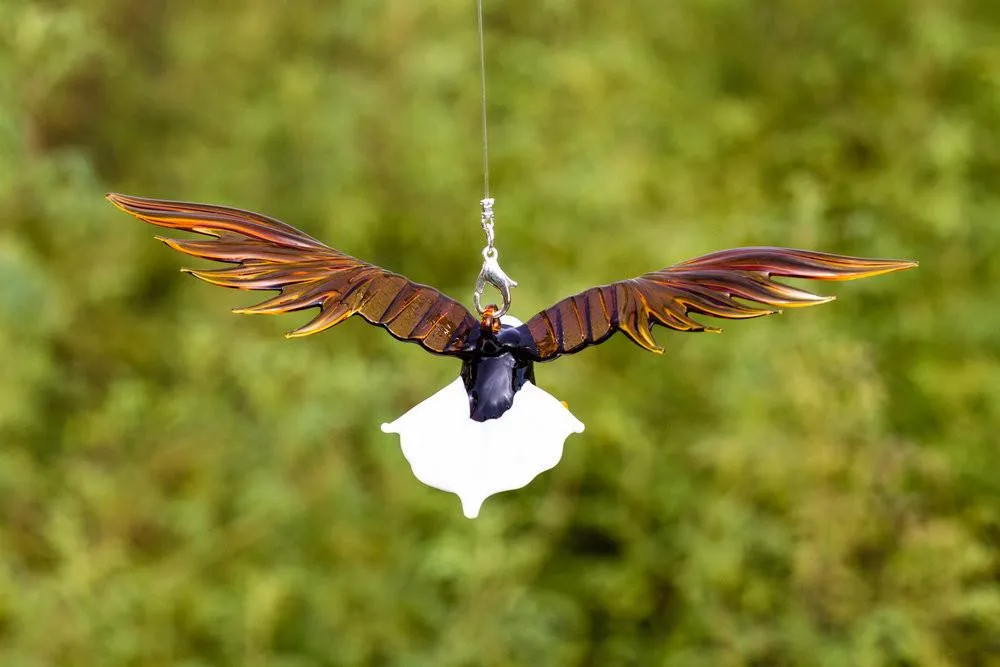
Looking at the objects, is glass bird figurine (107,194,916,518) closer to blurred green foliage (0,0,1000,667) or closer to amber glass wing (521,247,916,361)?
amber glass wing (521,247,916,361)

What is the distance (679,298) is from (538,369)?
0.86m

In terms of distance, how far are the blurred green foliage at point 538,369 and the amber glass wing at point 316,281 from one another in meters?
0.78

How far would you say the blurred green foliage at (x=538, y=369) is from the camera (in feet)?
4.05

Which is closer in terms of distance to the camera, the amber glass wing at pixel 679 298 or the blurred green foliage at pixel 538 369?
the amber glass wing at pixel 679 298

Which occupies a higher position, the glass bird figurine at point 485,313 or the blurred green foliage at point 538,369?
the blurred green foliage at point 538,369

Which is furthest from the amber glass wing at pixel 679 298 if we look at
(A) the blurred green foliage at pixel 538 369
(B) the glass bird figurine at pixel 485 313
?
(A) the blurred green foliage at pixel 538 369

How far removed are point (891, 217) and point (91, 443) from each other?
1213mm

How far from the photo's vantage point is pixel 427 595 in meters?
1.29

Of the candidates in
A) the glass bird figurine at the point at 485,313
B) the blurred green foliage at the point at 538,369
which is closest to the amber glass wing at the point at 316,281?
the glass bird figurine at the point at 485,313

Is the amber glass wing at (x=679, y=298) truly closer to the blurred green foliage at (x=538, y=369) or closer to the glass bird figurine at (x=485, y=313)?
the glass bird figurine at (x=485, y=313)

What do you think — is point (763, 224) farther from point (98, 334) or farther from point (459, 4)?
point (98, 334)

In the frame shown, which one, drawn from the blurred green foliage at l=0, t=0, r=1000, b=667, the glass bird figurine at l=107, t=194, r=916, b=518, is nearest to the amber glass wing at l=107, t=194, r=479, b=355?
the glass bird figurine at l=107, t=194, r=916, b=518

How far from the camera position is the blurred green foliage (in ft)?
4.05

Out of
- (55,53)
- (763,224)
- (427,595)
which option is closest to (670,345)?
(763,224)
